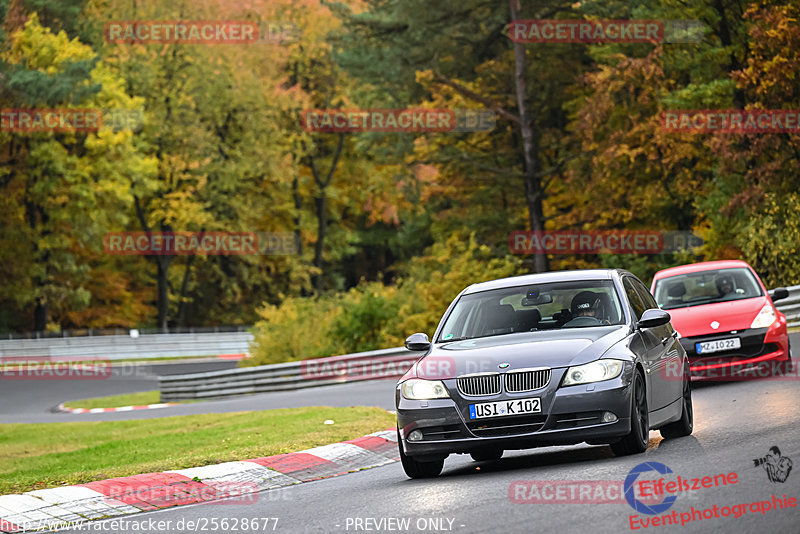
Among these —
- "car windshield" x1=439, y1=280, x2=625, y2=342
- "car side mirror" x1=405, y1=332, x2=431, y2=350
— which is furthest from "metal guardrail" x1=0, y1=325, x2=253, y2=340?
"car side mirror" x1=405, y1=332, x2=431, y2=350

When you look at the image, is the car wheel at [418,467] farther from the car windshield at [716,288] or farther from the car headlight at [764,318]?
the car windshield at [716,288]

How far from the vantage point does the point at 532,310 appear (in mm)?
10852

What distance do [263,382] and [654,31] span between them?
1637 cm

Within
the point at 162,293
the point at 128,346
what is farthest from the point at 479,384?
the point at 162,293

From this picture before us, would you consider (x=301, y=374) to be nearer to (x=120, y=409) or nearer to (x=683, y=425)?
(x=120, y=409)

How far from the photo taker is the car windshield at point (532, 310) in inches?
422

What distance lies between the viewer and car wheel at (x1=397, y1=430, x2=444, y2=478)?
10039 mm

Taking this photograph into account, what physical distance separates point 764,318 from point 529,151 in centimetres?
2666

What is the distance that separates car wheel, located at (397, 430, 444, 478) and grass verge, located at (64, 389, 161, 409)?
23128 mm

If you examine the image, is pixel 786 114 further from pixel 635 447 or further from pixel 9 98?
pixel 9 98

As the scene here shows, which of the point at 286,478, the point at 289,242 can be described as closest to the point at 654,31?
the point at 286,478

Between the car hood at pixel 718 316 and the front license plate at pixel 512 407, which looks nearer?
the front license plate at pixel 512 407

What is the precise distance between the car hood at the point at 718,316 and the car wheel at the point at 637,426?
628 centimetres

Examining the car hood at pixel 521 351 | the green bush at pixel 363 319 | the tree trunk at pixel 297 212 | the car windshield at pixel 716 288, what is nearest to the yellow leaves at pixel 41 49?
the tree trunk at pixel 297 212
